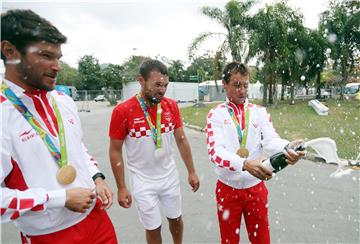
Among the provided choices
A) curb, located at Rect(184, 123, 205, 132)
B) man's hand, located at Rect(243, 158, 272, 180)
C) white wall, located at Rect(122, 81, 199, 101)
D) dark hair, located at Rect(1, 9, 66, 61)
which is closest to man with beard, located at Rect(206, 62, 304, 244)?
man's hand, located at Rect(243, 158, 272, 180)

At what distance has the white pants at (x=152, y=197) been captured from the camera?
118 inches

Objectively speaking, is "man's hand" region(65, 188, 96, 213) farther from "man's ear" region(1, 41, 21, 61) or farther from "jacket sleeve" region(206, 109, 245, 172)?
"jacket sleeve" region(206, 109, 245, 172)

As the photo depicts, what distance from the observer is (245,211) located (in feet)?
8.89

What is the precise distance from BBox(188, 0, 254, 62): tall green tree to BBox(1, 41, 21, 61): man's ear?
17.2m

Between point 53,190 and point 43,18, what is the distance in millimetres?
965

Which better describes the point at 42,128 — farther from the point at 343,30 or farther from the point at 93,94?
the point at 93,94

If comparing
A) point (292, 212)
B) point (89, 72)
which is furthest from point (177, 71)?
point (292, 212)

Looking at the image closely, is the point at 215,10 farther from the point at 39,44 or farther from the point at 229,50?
the point at 39,44

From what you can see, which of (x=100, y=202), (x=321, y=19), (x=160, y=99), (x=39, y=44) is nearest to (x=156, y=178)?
(x=160, y=99)

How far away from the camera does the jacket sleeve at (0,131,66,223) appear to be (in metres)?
1.58

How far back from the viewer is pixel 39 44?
70.1 inches

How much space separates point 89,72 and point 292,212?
55052mm

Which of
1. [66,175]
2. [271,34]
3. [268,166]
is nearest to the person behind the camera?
[66,175]

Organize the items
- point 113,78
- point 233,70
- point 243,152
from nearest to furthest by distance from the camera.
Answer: point 243,152 → point 233,70 → point 113,78
